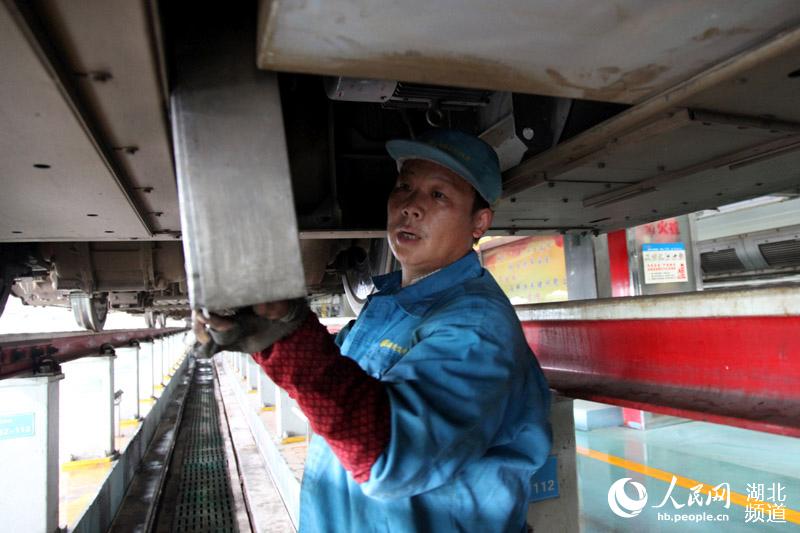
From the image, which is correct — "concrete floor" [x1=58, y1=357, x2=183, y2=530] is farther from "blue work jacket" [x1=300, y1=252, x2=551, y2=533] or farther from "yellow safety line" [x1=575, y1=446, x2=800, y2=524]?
"yellow safety line" [x1=575, y1=446, x2=800, y2=524]

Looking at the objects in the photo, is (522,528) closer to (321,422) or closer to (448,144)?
(321,422)

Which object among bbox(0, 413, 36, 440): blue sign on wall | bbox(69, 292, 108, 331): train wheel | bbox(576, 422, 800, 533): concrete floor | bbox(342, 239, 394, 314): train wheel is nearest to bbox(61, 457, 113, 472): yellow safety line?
bbox(69, 292, 108, 331): train wheel

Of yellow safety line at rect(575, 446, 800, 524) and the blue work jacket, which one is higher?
the blue work jacket

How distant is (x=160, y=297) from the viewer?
7.34 metres

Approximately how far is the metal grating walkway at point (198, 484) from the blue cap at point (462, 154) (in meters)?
4.79

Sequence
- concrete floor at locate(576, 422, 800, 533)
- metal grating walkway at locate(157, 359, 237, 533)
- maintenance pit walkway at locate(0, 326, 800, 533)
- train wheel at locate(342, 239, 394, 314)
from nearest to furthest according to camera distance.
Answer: train wheel at locate(342, 239, 394, 314), concrete floor at locate(576, 422, 800, 533), maintenance pit walkway at locate(0, 326, 800, 533), metal grating walkway at locate(157, 359, 237, 533)

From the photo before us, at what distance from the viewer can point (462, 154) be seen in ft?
4.15

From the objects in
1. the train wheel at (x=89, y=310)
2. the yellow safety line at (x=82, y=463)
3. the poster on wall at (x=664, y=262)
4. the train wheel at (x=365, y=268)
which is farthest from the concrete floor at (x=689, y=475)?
the train wheel at (x=89, y=310)

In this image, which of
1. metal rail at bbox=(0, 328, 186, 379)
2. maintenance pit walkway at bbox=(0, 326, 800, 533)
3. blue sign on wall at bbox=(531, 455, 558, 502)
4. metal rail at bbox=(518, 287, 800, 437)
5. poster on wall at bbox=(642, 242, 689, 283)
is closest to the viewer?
metal rail at bbox=(518, 287, 800, 437)

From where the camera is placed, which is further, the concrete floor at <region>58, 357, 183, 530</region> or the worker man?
the concrete floor at <region>58, 357, 183, 530</region>

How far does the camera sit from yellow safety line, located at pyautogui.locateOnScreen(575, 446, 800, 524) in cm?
374

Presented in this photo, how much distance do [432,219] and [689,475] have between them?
4.58 metres

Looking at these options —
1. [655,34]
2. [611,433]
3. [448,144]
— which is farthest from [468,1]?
[611,433]

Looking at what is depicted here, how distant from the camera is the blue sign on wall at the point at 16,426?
341cm
